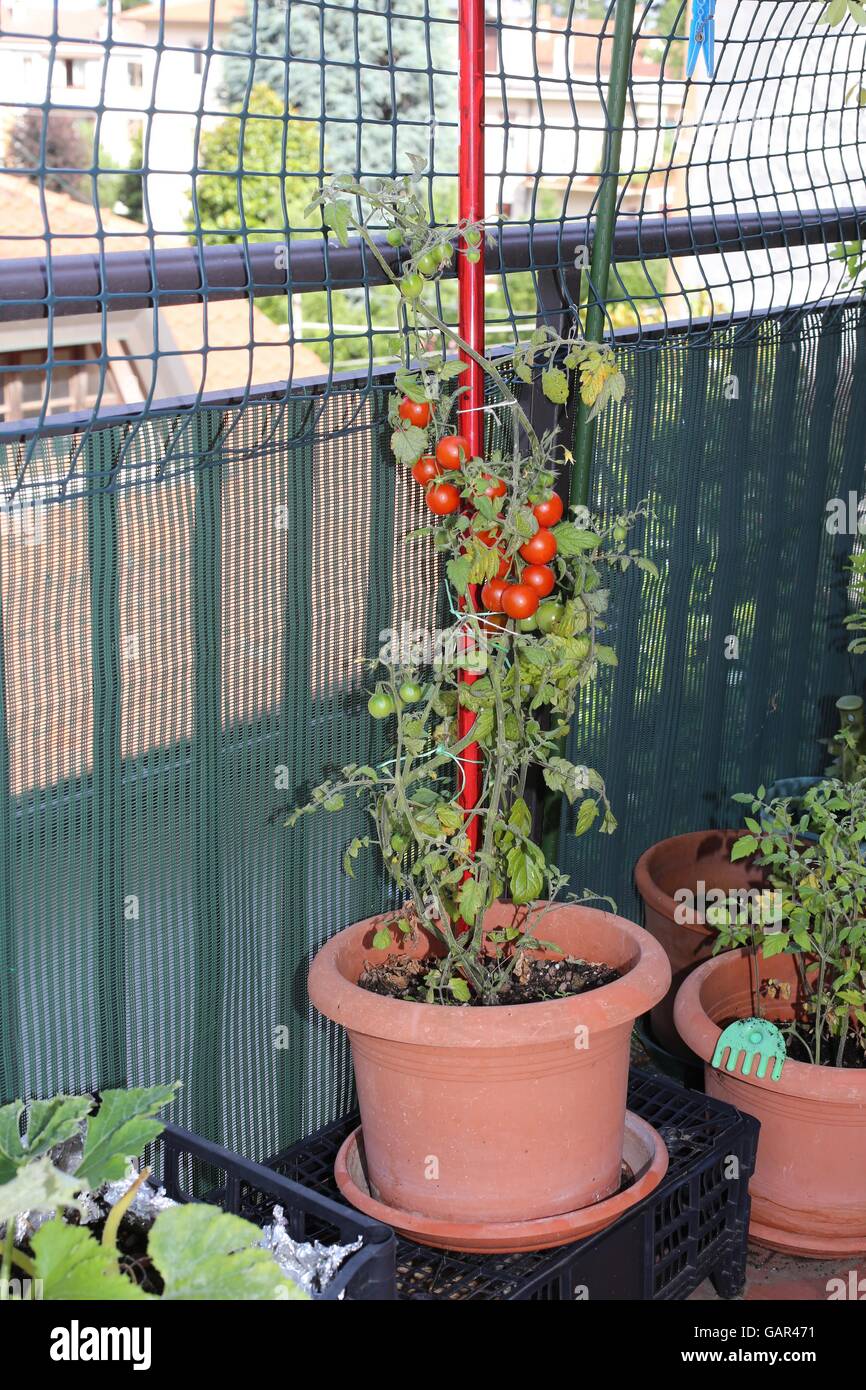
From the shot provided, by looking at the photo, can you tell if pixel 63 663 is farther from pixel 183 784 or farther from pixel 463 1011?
pixel 463 1011

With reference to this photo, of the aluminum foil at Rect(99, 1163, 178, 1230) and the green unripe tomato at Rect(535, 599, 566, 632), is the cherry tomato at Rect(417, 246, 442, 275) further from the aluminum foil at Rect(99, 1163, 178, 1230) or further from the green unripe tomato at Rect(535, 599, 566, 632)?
the aluminum foil at Rect(99, 1163, 178, 1230)

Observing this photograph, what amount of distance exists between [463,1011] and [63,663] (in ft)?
2.32

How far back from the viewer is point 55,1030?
196 centimetres

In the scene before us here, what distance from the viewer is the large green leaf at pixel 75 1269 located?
4.26 feet

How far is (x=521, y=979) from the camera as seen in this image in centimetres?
223

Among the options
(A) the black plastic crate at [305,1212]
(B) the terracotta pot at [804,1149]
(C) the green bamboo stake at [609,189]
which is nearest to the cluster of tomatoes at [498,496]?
(C) the green bamboo stake at [609,189]

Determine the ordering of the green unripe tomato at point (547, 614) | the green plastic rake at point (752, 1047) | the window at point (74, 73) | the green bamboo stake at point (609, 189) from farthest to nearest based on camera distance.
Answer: the window at point (74, 73)
the green plastic rake at point (752, 1047)
the green bamboo stake at point (609, 189)
the green unripe tomato at point (547, 614)

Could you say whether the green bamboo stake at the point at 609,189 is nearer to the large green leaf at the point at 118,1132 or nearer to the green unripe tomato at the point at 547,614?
the green unripe tomato at the point at 547,614

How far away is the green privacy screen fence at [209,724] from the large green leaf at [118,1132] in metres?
0.42

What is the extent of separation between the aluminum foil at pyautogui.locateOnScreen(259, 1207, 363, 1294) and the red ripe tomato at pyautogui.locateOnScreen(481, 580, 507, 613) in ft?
2.96

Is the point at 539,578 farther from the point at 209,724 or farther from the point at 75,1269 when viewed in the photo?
the point at 75,1269

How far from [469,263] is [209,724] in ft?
2.48

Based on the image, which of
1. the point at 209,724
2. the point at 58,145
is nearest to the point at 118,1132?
the point at 209,724

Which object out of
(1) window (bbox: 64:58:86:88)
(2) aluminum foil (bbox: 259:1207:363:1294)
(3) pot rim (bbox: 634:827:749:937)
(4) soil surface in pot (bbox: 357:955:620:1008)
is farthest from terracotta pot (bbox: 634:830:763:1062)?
(1) window (bbox: 64:58:86:88)
